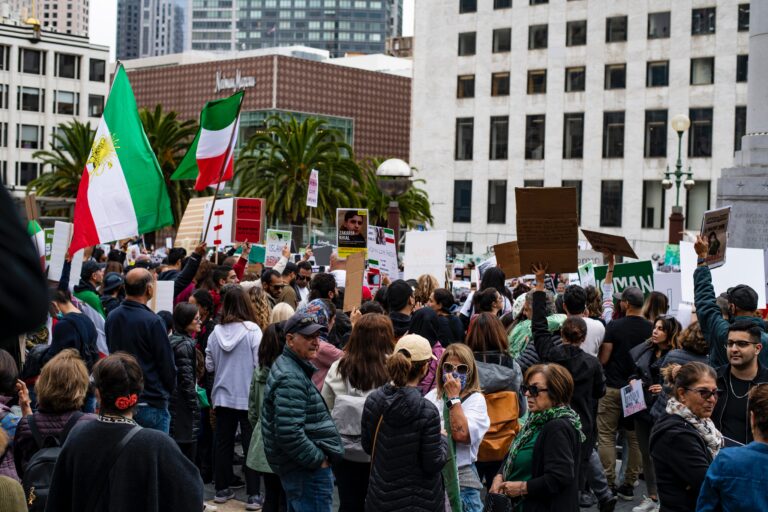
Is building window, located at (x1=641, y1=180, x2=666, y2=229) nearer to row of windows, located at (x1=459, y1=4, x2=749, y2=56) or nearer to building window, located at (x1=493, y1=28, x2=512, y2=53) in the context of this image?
row of windows, located at (x1=459, y1=4, x2=749, y2=56)

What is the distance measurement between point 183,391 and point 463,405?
9.87ft

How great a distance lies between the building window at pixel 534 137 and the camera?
64.1 meters

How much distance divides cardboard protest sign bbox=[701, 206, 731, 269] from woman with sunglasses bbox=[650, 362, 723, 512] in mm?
3426

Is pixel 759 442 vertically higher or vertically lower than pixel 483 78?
lower

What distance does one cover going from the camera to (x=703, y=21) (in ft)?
194

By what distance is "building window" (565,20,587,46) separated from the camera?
62.7 meters

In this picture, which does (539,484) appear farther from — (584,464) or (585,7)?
(585,7)

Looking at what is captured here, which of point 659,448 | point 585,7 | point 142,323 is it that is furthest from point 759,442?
point 585,7

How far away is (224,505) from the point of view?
→ 9.14 metres

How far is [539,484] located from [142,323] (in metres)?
3.60

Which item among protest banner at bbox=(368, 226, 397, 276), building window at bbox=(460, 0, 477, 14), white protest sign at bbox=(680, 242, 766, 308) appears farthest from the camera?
building window at bbox=(460, 0, 477, 14)

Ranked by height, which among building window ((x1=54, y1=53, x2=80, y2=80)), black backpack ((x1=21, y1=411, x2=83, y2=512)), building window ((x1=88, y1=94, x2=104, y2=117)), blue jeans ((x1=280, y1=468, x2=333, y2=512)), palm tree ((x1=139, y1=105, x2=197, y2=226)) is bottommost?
blue jeans ((x1=280, y1=468, x2=333, y2=512))

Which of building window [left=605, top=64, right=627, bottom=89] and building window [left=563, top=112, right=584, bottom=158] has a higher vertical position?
building window [left=605, top=64, right=627, bottom=89]

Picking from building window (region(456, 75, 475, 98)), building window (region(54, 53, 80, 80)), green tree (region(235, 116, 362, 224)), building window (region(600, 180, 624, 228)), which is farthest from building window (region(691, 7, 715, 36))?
building window (region(54, 53, 80, 80))
